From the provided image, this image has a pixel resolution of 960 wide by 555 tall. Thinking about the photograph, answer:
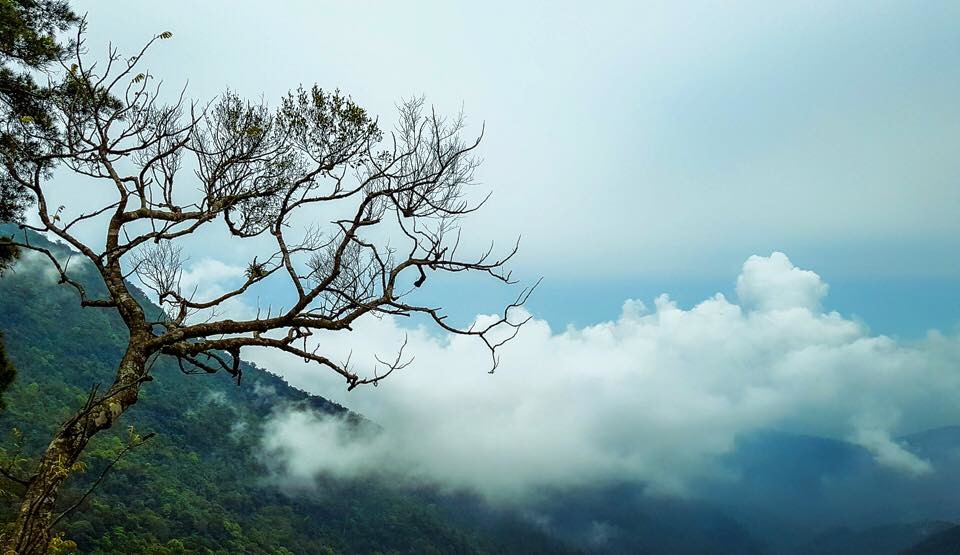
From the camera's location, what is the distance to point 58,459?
3867 millimetres

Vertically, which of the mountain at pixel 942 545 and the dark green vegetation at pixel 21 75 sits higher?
the mountain at pixel 942 545

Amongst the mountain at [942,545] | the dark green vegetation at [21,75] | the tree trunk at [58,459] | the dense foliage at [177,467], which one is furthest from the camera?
the mountain at [942,545]

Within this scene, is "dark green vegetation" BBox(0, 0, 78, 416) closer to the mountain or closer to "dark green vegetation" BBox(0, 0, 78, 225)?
"dark green vegetation" BBox(0, 0, 78, 225)

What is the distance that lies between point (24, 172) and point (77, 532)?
6134 cm

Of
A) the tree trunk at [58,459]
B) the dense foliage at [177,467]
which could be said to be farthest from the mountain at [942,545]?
the tree trunk at [58,459]

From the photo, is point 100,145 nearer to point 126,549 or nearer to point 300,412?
point 126,549

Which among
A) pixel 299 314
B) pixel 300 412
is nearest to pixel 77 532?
pixel 299 314

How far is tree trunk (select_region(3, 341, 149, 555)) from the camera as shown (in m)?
3.52

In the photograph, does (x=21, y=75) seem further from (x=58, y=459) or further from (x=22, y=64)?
(x=58, y=459)

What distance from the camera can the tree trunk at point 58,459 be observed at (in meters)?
3.52

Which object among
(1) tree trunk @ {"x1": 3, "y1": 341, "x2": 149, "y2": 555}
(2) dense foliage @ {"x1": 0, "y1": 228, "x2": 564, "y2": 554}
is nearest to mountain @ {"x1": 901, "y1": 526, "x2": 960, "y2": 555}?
(2) dense foliage @ {"x1": 0, "y1": 228, "x2": 564, "y2": 554}

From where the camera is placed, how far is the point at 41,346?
3885 inches

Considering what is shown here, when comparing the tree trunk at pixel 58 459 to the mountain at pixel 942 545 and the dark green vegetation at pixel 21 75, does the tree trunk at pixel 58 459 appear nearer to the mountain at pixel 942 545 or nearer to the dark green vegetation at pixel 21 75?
the dark green vegetation at pixel 21 75

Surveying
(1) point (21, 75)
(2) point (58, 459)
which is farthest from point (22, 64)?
(2) point (58, 459)
